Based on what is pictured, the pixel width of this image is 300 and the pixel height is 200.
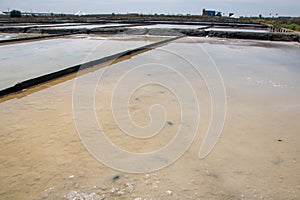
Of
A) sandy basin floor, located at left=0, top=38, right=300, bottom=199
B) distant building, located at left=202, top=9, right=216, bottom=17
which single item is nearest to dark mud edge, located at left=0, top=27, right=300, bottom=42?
sandy basin floor, located at left=0, top=38, right=300, bottom=199

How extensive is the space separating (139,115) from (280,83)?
3.39m

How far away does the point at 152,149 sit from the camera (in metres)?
2.66

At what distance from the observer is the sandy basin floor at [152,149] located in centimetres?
205

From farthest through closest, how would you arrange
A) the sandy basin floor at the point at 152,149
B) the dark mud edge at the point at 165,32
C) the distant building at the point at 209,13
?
1. the distant building at the point at 209,13
2. the dark mud edge at the point at 165,32
3. the sandy basin floor at the point at 152,149

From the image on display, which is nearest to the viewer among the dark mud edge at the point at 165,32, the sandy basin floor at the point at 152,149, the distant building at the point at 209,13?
the sandy basin floor at the point at 152,149

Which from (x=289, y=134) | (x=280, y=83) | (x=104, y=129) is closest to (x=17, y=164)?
(x=104, y=129)

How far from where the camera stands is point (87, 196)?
6.39 feet

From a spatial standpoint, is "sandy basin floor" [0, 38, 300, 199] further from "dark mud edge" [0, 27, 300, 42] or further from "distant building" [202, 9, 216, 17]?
"distant building" [202, 9, 216, 17]

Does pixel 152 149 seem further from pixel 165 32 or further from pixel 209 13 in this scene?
pixel 209 13

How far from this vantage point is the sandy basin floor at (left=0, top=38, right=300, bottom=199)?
2.05 m

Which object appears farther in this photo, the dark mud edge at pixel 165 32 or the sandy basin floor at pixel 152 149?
the dark mud edge at pixel 165 32

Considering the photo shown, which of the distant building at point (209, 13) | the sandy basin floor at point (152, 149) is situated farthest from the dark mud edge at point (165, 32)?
the distant building at point (209, 13)

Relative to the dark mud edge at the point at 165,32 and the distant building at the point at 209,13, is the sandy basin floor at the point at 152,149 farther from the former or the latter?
the distant building at the point at 209,13

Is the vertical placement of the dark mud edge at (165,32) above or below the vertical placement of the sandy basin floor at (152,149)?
above
